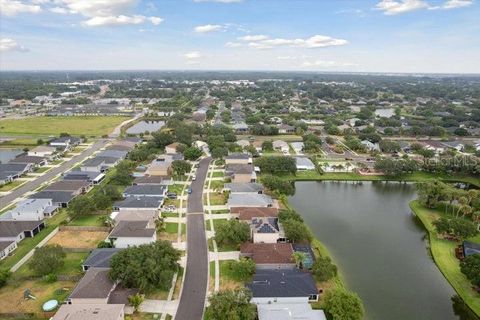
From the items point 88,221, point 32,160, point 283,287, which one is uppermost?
point 32,160

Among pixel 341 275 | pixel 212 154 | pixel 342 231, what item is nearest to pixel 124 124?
pixel 212 154

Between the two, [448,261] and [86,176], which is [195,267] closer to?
[448,261]

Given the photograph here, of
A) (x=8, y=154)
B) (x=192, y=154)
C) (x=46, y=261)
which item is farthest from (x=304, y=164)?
(x=8, y=154)

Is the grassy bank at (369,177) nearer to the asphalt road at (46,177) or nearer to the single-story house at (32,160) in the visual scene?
the asphalt road at (46,177)

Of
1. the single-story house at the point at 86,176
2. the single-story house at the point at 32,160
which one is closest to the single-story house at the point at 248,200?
the single-story house at the point at 86,176

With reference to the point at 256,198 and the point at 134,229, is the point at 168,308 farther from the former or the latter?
the point at 256,198

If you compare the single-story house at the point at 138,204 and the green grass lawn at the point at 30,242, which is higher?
the single-story house at the point at 138,204

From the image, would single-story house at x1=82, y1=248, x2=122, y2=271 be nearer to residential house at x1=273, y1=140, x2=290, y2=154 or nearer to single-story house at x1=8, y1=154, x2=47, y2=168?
single-story house at x1=8, y1=154, x2=47, y2=168
